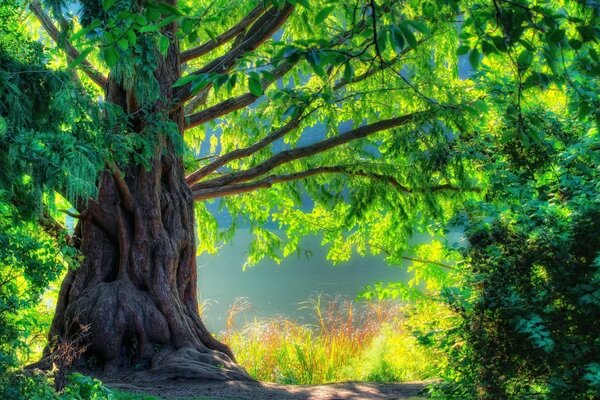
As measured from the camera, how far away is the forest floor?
5.12 metres

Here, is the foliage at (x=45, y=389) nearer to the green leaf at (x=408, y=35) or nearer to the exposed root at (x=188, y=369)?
the exposed root at (x=188, y=369)

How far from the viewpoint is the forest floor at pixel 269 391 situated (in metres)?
5.12

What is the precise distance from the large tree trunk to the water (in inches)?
385

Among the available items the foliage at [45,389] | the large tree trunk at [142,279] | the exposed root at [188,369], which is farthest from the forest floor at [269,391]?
the foliage at [45,389]

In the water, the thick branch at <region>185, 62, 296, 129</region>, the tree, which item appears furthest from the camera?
the water

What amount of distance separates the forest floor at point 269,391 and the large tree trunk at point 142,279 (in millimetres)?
246

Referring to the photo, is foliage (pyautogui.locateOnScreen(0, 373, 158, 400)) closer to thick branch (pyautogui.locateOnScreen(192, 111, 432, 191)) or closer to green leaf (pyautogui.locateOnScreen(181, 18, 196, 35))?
green leaf (pyautogui.locateOnScreen(181, 18, 196, 35))

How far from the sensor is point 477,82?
5.14 m

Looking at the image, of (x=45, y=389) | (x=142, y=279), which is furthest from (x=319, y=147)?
(x=45, y=389)

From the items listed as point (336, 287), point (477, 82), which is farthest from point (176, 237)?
point (336, 287)

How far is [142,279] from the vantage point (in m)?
6.28

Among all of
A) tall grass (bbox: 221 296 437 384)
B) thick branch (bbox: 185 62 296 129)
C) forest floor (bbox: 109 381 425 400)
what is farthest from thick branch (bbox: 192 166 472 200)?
forest floor (bbox: 109 381 425 400)

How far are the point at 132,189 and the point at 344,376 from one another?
146 inches

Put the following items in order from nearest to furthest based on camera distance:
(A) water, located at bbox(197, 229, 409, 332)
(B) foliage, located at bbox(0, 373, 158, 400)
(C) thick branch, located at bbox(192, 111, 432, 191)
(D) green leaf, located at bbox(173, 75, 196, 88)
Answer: (D) green leaf, located at bbox(173, 75, 196, 88), (B) foliage, located at bbox(0, 373, 158, 400), (C) thick branch, located at bbox(192, 111, 432, 191), (A) water, located at bbox(197, 229, 409, 332)
